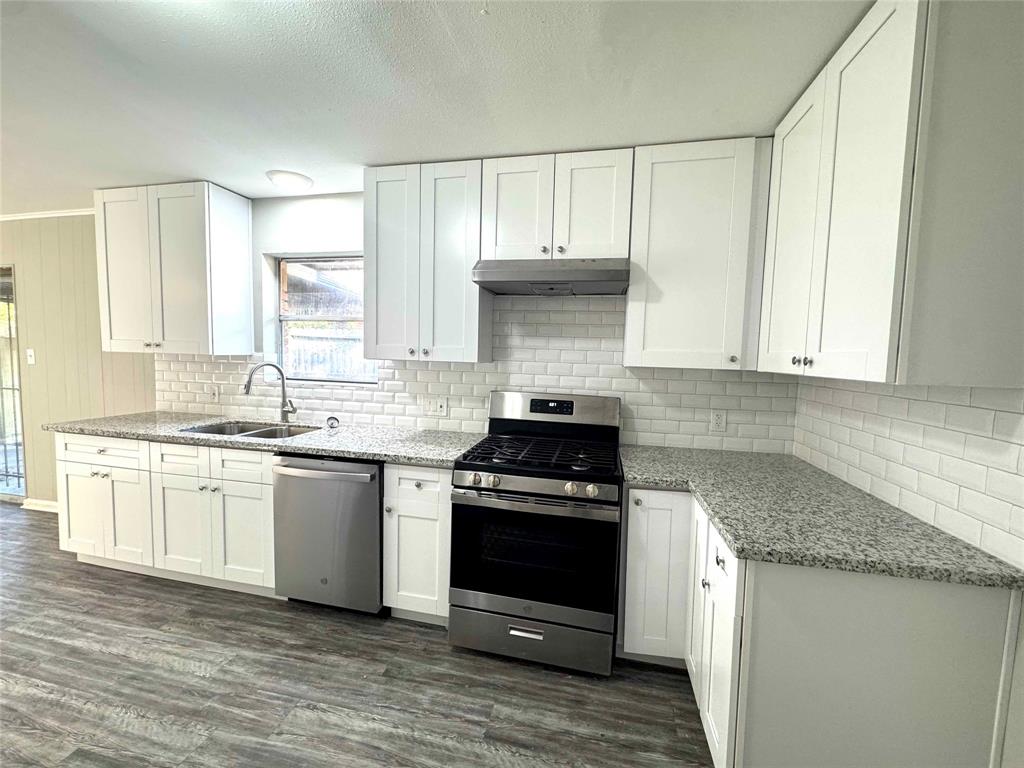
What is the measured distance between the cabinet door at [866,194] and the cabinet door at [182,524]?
3.12 meters

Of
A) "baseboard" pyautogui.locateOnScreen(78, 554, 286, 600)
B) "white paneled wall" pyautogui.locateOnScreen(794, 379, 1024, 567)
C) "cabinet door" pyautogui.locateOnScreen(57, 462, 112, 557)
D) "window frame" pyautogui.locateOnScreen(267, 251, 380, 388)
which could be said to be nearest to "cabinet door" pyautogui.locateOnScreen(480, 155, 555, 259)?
"window frame" pyautogui.locateOnScreen(267, 251, 380, 388)

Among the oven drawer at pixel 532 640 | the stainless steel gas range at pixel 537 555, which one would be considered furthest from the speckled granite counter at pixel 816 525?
the oven drawer at pixel 532 640

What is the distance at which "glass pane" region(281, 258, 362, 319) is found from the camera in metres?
3.03

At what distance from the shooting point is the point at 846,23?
1315 mm

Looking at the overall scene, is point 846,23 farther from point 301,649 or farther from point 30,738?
point 30,738

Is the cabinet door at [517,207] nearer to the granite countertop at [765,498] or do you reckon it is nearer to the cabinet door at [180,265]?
the granite countertop at [765,498]

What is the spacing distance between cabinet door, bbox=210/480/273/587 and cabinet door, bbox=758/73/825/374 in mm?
2648

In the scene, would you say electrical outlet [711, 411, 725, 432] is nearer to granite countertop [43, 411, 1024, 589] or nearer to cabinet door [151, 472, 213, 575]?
granite countertop [43, 411, 1024, 589]

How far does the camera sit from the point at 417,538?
219 centimetres

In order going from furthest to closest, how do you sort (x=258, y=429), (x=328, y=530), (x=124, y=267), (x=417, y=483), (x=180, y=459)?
1. (x=258, y=429)
2. (x=124, y=267)
3. (x=180, y=459)
4. (x=328, y=530)
5. (x=417, y=483)

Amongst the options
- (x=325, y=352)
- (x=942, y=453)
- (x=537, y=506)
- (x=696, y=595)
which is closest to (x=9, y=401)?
(x=325, y=352)

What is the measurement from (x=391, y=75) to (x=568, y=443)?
6.18 ft

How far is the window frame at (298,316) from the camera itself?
2.95 meters

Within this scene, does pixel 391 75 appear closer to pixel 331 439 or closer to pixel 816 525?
pixel 331 439
